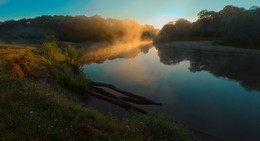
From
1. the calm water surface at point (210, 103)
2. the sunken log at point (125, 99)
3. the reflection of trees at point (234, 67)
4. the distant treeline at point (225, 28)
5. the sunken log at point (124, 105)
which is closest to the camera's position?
the calm water surface at point (210, 103)

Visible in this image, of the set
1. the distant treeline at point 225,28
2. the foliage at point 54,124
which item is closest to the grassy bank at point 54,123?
the foliage at point 54,124

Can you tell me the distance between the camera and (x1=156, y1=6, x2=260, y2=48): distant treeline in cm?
3519

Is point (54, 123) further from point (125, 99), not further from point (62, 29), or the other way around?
point (62, 29)

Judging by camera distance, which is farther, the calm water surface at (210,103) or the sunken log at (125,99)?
the sunken log at (125,99)

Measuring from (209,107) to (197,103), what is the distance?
2.46ft

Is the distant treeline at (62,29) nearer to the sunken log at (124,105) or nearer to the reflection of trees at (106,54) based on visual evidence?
the reflection of trees at (106,54)

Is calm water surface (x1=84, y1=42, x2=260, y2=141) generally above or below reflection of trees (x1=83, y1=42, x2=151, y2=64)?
below

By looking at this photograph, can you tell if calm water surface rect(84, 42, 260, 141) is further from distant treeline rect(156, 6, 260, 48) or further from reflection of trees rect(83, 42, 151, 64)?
distant treeline rect(156, 6, 260, 48)


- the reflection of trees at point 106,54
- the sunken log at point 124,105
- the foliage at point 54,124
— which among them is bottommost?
the sunken log at point 124,105

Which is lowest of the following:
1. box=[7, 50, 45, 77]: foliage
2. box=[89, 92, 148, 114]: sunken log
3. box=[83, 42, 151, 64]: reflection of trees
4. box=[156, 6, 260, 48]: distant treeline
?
box=[89, 92, 148, 114]: sunken log

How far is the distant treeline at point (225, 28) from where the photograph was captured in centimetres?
3519

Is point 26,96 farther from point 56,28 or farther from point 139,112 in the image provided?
point 56,28

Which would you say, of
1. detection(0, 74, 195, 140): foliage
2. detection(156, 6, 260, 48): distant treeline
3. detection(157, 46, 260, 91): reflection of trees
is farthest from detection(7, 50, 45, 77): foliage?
detection(156, 6, 260, 48): distant treeline

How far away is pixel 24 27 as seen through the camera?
307 feet
